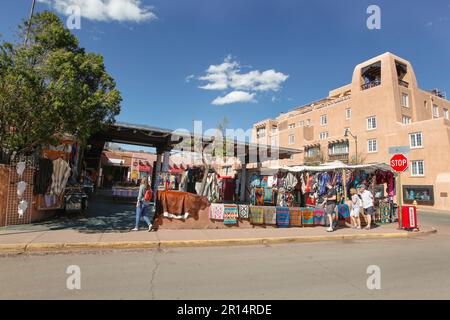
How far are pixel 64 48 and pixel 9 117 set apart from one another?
8.85 ft

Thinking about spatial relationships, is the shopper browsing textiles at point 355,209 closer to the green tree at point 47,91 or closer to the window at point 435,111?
the green tree at point 47,91

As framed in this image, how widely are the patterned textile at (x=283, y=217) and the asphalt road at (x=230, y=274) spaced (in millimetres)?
3220

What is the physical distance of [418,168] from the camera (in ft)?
102

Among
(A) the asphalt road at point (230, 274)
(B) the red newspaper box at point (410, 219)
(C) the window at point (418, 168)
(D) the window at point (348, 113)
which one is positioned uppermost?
(D) the window at point (348, 113)

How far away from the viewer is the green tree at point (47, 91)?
7.81m

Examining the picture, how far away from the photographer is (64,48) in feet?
29.5

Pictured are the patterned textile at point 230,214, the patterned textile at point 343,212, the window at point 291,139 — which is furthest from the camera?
the window at point 291,139

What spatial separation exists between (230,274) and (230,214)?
5.24m

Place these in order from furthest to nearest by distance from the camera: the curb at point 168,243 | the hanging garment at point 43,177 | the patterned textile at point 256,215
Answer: the patterned textile at point 256,215 < the hanging garment at point 43,177 < the curb at point 168,243

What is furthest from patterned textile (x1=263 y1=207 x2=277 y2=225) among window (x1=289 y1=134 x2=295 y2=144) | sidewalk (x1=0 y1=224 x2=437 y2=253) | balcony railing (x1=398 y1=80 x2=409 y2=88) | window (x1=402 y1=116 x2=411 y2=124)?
window (x1=289 y1=134 x2=295 y2=144)

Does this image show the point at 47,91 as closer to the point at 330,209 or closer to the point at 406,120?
the point at 330,209

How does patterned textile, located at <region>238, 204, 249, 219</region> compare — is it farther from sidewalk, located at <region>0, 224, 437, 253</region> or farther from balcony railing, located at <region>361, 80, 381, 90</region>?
balcony railing, located at <region>361, 80, 381, 90</region>

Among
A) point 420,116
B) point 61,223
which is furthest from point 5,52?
point 420,116

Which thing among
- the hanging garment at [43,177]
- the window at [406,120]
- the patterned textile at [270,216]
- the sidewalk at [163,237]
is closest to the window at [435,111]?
the window at [406,120]
